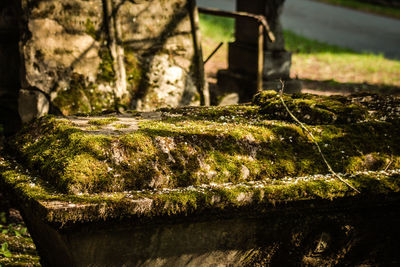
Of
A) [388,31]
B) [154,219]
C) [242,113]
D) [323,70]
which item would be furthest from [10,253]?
[388,31]

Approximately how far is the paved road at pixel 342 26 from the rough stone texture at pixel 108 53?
936cm

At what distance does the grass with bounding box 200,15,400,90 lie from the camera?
9.31 meters

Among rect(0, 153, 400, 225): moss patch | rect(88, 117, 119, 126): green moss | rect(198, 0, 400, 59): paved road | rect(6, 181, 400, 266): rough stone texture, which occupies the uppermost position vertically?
rect(198, 0, 400, 59): paved road

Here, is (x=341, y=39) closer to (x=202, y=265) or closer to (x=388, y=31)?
(x=388, y=31)

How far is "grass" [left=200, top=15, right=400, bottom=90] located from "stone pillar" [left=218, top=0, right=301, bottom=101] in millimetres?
969

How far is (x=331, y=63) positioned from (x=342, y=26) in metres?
6.06

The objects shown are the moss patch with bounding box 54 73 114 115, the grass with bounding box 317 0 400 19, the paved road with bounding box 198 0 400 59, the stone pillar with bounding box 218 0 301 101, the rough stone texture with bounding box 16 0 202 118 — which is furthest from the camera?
the grass with bounding box 317 0 400 19

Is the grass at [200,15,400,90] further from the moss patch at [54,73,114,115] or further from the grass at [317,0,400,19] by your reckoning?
the grass at [317,0,400,19]

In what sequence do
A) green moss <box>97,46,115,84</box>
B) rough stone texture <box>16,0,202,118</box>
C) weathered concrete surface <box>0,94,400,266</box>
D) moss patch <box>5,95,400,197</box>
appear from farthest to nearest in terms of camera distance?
green moss <box>97,46,115,84</box>, rough stone texture <box>16,0,202,118</box>, moss patch <box>5,95,400,197</box>, weathered concrete surface <box>0,94,400,266</box>

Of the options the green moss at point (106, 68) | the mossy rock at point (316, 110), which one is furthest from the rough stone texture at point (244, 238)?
the green moss at point (106, 68)

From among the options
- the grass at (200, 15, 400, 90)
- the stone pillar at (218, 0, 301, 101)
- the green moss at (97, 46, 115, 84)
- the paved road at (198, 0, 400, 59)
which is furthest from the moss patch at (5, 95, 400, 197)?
the paved road at (198, 0, 400, 59)

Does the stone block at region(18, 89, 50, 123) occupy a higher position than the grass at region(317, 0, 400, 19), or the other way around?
the grass at region(317, 0, 400, 19)

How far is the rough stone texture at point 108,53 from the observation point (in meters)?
3.83

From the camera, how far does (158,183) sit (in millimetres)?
2061
